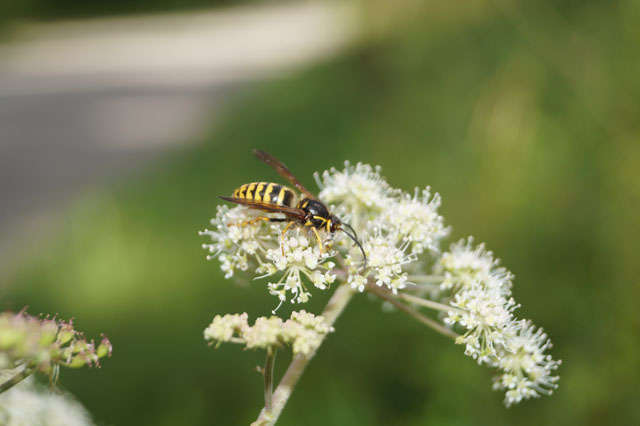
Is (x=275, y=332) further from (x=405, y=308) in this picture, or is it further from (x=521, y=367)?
(x=521, y=367)

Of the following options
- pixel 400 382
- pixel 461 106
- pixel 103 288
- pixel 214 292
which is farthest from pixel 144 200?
pixel 400 382

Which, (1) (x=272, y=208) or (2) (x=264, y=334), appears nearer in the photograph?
(2) (x=264, y=334)

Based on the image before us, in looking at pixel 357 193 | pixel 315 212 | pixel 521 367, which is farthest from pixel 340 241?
pixel 521 367

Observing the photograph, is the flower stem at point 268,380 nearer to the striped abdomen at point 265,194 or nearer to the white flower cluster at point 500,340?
the white flower cluster at point 500,340

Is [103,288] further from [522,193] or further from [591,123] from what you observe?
[591,123]

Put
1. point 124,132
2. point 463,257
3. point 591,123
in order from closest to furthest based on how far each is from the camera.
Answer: point 463,257 < point 591,123 < point 124,132

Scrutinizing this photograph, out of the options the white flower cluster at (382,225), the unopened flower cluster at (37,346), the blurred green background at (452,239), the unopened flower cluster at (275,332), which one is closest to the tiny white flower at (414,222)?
the white flower cluster at (382,225)
